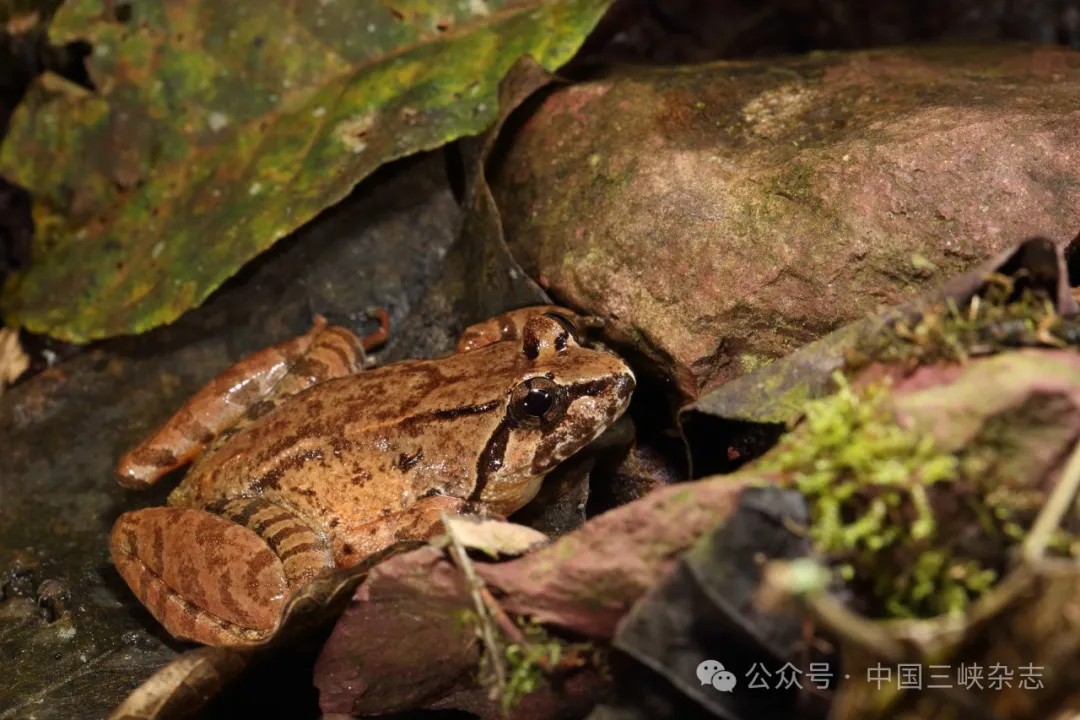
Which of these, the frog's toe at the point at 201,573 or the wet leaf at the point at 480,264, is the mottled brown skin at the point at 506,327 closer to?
the wet leaf at the point at 480,264

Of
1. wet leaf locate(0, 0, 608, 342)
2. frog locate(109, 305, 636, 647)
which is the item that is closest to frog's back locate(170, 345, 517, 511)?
frog locate(109, 305, 636, 647)

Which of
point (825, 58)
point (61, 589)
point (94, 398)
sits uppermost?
point (825, 58)

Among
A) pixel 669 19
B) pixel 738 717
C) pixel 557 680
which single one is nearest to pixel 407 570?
pixel 557 680

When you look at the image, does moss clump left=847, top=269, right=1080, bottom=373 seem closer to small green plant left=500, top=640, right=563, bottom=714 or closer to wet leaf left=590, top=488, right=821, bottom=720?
wet leaf left=590, top=488, right=821, bottom=720

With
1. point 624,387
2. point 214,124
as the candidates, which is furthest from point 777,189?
point 214,124

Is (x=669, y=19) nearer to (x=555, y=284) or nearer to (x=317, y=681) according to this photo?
(x=555, y=284)
